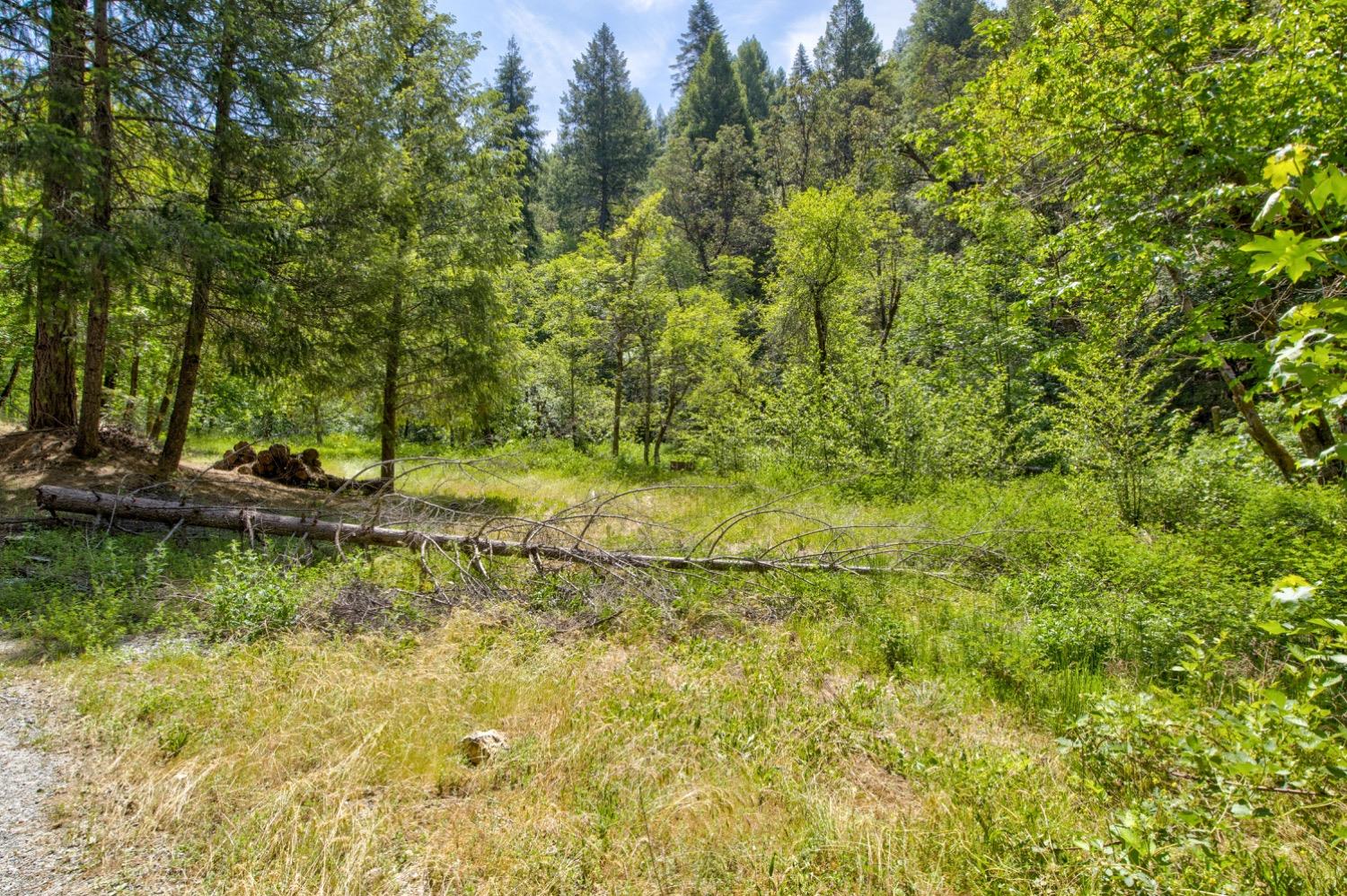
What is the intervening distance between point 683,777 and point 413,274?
33.2 feet

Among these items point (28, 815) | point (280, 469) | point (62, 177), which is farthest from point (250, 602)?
point (280, 469)

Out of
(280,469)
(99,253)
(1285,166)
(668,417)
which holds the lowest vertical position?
(280,469)

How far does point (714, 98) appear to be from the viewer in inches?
1394

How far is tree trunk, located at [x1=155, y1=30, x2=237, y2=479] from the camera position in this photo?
24.5 feet

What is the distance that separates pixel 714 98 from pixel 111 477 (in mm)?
37298

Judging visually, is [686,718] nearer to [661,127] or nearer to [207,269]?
[207,269]

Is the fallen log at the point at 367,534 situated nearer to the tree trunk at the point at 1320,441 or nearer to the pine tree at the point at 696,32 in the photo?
the tree trunk at the point at 1320,441

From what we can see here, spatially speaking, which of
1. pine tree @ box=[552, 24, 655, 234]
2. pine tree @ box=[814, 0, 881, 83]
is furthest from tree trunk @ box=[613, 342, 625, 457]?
pine tree @ box=[814, 0, 881, 83]

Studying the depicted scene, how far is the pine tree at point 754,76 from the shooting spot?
3962 cm

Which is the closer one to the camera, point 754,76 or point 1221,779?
point 1221,779

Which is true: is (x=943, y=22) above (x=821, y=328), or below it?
above

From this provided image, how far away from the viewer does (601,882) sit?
7.42ft

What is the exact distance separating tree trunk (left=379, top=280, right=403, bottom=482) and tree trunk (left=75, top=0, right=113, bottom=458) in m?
3.54

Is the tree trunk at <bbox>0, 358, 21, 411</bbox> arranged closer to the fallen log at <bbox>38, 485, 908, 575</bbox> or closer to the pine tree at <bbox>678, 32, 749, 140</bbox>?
the fallen log at <bbox>38, 485, 908, 575</bbox>
